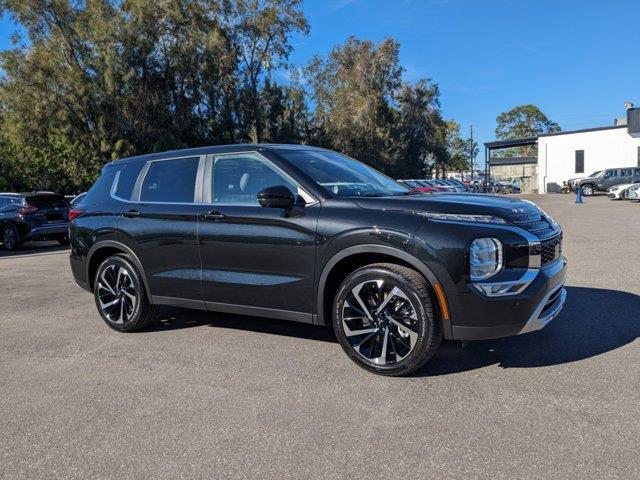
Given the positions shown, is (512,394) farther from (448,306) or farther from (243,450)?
(243,450)

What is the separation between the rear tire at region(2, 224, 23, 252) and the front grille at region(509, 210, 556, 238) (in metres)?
13.9

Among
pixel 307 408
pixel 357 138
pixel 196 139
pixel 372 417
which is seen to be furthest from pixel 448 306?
pixel 357 138

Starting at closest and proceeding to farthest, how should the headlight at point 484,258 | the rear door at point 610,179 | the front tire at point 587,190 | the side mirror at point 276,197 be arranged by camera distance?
the headlight at point 484,258, the side mirror at point 276,197, the rear door at point 610,179, the front tire at point 587,190

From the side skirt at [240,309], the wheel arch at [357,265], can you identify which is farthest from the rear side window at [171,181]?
the wheel arch at [357,265]

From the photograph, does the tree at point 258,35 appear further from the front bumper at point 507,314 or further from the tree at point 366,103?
the front bumper at point 507,314

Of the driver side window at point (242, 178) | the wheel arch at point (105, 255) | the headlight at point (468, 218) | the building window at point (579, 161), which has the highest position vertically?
the building window at point (579, 161)

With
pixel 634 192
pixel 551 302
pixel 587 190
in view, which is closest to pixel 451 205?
pixel 551 302

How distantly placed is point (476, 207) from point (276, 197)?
1509 millimetres

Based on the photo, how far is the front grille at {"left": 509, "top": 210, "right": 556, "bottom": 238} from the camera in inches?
155

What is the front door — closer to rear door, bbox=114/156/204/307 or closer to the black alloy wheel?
rear door, bbox=114/156/204/307

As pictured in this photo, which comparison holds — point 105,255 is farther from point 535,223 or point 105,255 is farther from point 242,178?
point 535,223

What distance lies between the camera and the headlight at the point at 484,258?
12.2 feet

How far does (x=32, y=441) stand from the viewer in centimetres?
332

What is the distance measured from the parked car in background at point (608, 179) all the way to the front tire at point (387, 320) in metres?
33.7
